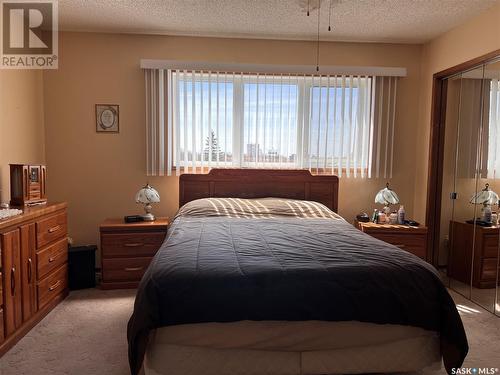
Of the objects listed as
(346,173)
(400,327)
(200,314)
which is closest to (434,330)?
(400,327)

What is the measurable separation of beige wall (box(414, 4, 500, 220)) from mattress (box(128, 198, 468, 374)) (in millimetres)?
2085

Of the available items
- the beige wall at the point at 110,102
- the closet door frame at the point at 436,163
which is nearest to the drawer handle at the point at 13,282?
the beige wall at the point at 110,102

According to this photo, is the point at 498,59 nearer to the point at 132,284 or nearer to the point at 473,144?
the point at 473,144

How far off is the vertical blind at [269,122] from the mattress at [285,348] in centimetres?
224

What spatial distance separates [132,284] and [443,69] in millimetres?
3609

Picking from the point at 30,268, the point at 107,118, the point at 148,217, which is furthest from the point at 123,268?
the point at 107,118

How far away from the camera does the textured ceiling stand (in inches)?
115

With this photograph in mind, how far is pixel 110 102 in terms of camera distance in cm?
365

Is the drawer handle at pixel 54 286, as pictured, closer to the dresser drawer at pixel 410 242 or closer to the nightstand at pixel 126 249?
the nightstand at pixel 126 249

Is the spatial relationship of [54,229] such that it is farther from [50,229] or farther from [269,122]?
[269,122]

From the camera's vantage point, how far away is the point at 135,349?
1606 millimetres

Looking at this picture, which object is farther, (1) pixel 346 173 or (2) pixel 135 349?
(1) pixel 346 173

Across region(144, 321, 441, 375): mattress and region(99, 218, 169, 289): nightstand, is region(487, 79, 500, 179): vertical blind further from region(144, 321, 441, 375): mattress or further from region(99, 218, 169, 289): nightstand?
region(99, 218, 169, 289): nightstand

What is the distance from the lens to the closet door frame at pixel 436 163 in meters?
3.63
